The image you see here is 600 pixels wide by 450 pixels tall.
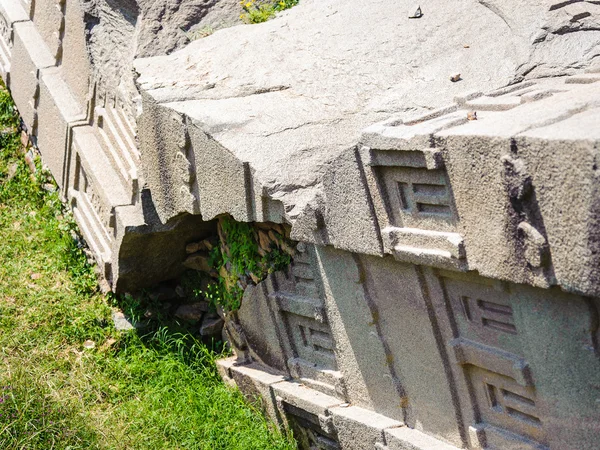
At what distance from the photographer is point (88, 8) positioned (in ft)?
16.6

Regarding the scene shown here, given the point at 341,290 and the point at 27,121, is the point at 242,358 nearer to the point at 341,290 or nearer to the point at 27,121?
the point at 341,290

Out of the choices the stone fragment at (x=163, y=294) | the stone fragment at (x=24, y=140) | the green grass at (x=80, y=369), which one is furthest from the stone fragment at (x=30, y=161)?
the stone fragment at (x=163, y=294)

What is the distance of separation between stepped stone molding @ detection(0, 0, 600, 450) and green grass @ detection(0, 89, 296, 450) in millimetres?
183

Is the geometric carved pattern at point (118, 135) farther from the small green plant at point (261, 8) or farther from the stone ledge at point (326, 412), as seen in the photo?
the stone ledge at point (326, 412)

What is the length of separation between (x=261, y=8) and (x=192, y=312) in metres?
1.89

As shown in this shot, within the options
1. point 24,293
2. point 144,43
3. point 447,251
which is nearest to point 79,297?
point 24,293

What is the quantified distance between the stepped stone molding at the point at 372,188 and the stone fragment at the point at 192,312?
250 mm

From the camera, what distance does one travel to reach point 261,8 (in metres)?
5.25

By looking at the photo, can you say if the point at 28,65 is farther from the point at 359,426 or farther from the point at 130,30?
the point at 359,426

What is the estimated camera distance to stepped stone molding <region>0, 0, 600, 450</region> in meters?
2.44

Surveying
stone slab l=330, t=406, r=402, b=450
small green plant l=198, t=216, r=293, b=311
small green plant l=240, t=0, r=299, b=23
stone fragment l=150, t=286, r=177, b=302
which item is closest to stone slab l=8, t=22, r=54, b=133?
small green plant l=240, t=0, r=299, b=23

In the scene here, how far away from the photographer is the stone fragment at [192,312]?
16.4 ft

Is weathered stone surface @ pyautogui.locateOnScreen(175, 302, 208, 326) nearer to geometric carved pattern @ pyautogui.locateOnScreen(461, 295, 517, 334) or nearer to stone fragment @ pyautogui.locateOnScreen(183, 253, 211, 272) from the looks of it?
stone fragment @ pyautogui.locateOnScreen(183, 253, 211, 272)

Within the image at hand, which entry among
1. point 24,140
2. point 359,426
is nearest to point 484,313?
point 359,426
